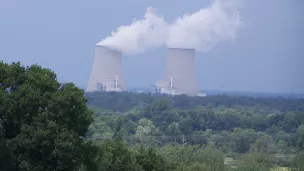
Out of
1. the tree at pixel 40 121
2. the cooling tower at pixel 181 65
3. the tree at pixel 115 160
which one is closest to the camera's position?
the tree at pixel 40 121

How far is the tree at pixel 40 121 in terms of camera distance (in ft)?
26.9

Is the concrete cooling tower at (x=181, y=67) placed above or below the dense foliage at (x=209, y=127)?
above

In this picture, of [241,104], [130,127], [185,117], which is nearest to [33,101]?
[130,127]

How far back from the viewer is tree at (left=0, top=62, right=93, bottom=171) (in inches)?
323

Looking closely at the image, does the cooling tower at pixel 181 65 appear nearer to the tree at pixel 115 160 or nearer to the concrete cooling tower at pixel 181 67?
the concrete cooling tower at pixel 181 67

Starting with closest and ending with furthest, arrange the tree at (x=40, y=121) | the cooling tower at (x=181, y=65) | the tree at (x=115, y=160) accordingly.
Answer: the tree at (x=40, y=121) → the tree at (x=115, y=160) → the cooling tower at (x=181, y=65)

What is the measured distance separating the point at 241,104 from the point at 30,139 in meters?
44.3

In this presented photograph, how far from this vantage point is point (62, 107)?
848 cm

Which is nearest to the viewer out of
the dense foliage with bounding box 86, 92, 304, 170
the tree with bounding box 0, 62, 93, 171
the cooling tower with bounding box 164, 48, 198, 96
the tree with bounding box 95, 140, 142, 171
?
→ the tree with bounding box 0, 62, 93, 171

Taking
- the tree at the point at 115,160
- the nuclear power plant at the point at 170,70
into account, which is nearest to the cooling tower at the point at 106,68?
the nuclear power plant at the point at 170,70

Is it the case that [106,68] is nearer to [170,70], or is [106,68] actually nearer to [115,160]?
[170,70]

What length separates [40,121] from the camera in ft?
27.3

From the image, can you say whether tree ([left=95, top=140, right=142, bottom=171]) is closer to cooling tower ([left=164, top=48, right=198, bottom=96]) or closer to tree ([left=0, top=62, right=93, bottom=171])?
tree ([left=0, top=62, right=93, bottom=171])

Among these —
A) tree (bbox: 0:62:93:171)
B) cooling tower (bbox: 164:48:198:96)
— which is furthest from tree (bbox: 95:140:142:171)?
cooling tower (bbox: 164:48:198:96)
